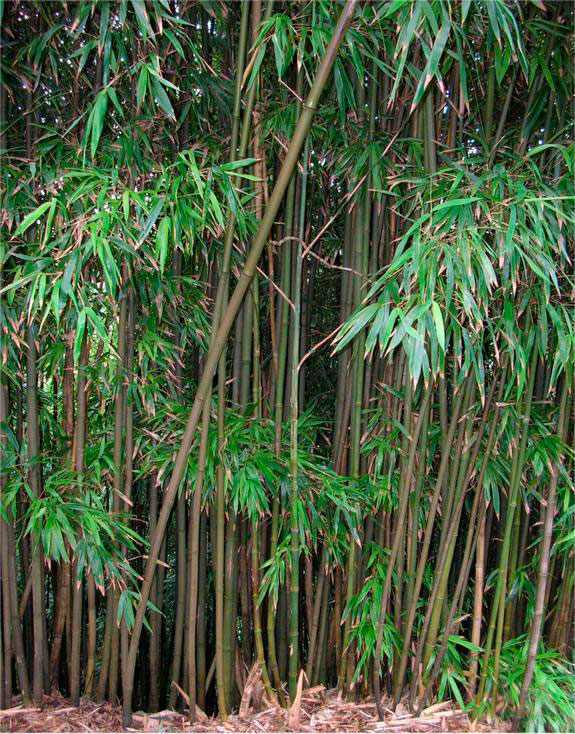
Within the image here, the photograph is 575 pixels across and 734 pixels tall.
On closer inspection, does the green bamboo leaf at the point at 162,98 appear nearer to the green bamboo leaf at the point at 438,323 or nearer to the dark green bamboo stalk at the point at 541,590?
the green bamboo leaf at the point at 438,323

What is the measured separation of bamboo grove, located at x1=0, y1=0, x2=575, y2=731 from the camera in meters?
1.86

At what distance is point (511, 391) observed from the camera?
7.08 ft

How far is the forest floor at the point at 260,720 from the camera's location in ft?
6.73

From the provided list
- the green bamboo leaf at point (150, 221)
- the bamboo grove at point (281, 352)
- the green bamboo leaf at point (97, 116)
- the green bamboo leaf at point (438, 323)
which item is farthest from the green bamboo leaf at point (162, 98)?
the green bamboo leaf at point (438, 323)

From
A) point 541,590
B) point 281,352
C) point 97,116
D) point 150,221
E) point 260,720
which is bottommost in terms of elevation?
point 260,720

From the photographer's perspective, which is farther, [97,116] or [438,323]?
[97,116]

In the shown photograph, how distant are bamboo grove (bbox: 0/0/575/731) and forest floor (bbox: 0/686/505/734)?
63 mm

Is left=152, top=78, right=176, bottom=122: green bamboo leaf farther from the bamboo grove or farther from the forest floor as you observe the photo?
the forest floor

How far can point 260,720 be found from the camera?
2092mm

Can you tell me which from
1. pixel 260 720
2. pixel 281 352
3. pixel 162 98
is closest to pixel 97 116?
pixel 162 98

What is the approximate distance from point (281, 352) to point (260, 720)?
50.3 inches

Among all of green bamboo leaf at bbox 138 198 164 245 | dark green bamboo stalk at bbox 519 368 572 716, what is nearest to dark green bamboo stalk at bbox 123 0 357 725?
green bamboo leaf at bbox 138 198 164 245

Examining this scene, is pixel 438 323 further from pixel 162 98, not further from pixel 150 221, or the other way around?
pixel 162 98

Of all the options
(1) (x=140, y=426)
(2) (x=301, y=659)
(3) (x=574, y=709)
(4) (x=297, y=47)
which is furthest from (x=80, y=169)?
(3) (x=574, y=709)
